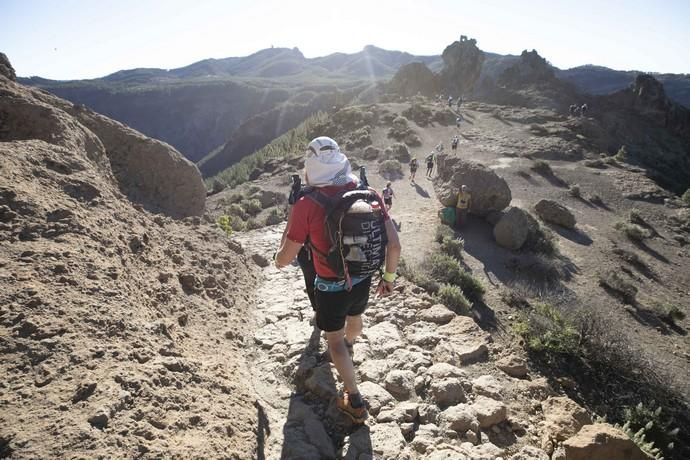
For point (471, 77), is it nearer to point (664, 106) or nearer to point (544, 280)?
point (664, 106)

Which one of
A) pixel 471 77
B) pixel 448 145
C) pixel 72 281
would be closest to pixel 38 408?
pixel 72 281

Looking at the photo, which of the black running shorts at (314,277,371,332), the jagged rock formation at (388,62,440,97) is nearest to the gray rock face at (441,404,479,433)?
the black running shorts at (314,277,371,332)

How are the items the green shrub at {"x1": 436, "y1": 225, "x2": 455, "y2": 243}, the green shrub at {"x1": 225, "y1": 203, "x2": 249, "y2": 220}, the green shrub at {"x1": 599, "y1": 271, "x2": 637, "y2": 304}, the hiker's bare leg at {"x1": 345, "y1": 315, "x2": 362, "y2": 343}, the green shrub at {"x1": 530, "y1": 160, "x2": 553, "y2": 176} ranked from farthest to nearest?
the green shrub at {"x1": 530, "y1": 160, "x2": 553, "y2": 176} → the green shrub at {"x1": 225, "y1": 203, "x2": 249, "y2": 220} → the green shrub at {"x1": 436, "y1": 225, "x2": 455, "y2": 243} → the green shrub at {"x1": 599, "y1": 271, "x2": 637, "y2": 304} → the hiker's bare leg at {"x1": 345, "y1": 315, "x2": 362, "y2": 343}

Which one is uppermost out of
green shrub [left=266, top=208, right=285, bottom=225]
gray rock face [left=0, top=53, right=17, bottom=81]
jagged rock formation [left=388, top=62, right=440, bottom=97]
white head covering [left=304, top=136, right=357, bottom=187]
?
jagged rock formation [left=388, top=62, right=440, bottom=97]

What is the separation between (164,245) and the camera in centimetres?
520

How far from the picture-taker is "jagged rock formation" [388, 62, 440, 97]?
2352 inches

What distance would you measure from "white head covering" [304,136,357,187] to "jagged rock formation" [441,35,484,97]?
6548cm

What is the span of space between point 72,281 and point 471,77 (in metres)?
71.0

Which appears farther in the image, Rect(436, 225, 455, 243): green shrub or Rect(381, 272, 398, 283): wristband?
Rect(436, 225, 455, 243): green shrub

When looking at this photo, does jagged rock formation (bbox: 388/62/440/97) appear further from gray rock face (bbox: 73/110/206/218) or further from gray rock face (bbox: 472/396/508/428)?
gray rock face (bbox: 472/396/508/428)

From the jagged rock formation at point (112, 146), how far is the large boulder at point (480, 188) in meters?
9.14

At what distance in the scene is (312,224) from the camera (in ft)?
9.44

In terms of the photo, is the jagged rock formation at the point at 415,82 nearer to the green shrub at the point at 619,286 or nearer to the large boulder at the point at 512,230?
the large boulder at the point at 512,230

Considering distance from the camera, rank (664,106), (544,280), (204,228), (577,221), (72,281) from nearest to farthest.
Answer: (72,281) → (204,228) → (544,280) → (577,221) → (664,106)
